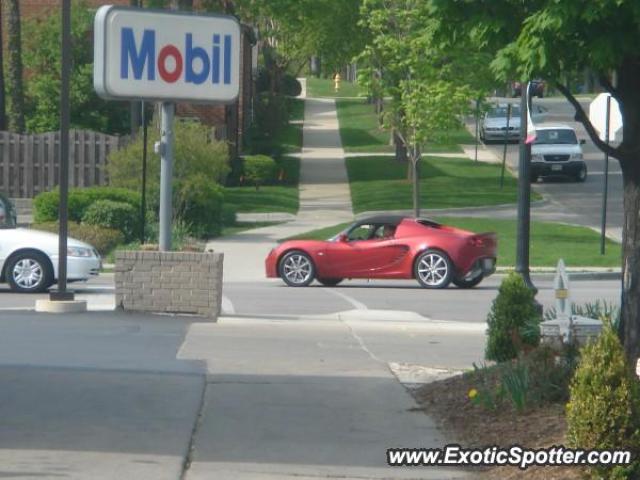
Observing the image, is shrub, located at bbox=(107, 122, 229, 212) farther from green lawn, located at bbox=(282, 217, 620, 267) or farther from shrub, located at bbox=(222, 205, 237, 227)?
green lawn, located at bbox=(282, 217, 620, 267)

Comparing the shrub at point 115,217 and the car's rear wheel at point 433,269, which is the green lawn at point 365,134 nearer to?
the shrub at point 115,217

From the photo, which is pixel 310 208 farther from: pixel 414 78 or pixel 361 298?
pixel 361 298

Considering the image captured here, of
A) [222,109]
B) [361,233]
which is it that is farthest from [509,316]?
[222,109]

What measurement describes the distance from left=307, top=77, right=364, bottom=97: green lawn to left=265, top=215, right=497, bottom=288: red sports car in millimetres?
67140

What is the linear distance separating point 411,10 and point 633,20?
2277 centimetres

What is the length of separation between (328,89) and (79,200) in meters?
67.9

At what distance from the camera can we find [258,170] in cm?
4338

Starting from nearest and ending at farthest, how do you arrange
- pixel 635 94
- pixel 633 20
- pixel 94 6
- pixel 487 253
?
pixel 633 20 → pixel 635 94 → pixel 487 253 → pixel 94 6

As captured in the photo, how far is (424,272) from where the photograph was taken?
22.5 metres

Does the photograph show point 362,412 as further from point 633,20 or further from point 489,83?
point 489,83

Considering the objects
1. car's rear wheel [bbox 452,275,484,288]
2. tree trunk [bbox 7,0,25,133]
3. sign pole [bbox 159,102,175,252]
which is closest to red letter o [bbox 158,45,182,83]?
sign pole [bbox 159,102,175,252]

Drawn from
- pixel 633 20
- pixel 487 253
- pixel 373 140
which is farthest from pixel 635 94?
pixel 373 140

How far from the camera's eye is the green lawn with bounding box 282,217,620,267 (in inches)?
1065

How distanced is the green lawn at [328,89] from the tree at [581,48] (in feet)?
262
